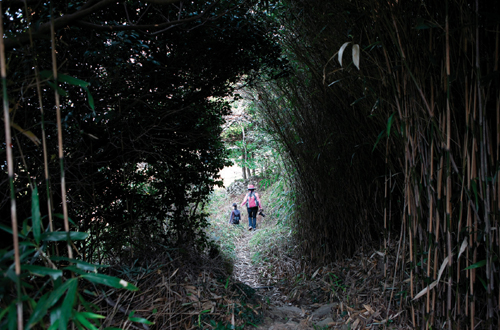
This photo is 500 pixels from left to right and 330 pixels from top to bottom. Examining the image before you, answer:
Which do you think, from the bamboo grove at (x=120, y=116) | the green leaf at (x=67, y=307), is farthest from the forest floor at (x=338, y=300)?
the green leaf at (x=67, y=307)

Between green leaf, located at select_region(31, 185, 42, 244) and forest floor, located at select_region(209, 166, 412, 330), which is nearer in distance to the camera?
green leaf, located at select_region(31, 185, 42, 244)

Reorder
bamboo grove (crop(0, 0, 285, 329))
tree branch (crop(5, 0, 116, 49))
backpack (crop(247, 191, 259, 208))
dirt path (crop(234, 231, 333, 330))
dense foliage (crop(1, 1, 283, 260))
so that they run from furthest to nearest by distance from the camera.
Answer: backpack (crop(247, 191, 259, 208)), dirt path (crop(234, 231, 333, 330)), dense foliage (crop(1, 1, 283, 260)), bamboo grove (crop(0, 0, 285, 329)), tree branch (crop(5, 0, 116, 49))

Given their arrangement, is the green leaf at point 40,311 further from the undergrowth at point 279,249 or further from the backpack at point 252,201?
the backpack at point 252,201

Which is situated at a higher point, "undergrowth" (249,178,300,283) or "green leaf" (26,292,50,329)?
"green leaf" (26,292,50,329)

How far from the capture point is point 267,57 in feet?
8.45

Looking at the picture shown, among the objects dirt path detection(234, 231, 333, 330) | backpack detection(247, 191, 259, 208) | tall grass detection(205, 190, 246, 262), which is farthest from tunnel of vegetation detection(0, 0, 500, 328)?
backpack detection(247, 191, 259, 208)

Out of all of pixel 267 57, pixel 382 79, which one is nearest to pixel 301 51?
pixel 267 57

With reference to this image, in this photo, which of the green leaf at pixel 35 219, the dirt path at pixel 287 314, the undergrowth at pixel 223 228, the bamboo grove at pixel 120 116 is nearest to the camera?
the green leaf at pixel 35 219

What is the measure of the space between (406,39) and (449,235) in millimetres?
876

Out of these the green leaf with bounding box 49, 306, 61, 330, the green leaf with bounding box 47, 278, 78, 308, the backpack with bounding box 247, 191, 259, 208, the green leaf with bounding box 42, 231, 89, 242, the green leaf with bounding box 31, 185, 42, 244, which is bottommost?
the backpack with bounding box 247, 191, 259, 208

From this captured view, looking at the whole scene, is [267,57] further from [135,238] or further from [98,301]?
[98,301]

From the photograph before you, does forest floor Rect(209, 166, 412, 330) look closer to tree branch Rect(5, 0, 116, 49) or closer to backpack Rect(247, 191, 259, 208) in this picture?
tree branch Rect(5, 0, 116, 49)

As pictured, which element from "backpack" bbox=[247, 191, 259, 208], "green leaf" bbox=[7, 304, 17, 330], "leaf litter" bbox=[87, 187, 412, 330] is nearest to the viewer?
"green leaf" bbox=[7, 304, 17, 330]

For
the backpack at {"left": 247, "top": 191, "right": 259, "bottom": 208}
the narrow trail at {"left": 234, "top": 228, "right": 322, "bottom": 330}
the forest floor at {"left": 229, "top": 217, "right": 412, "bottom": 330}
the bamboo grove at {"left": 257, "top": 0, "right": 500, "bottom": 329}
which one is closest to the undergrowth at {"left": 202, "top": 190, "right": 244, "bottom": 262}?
the narrow trail at {"left": 234, "top": 228, "right": 322, "bottom": 330}
